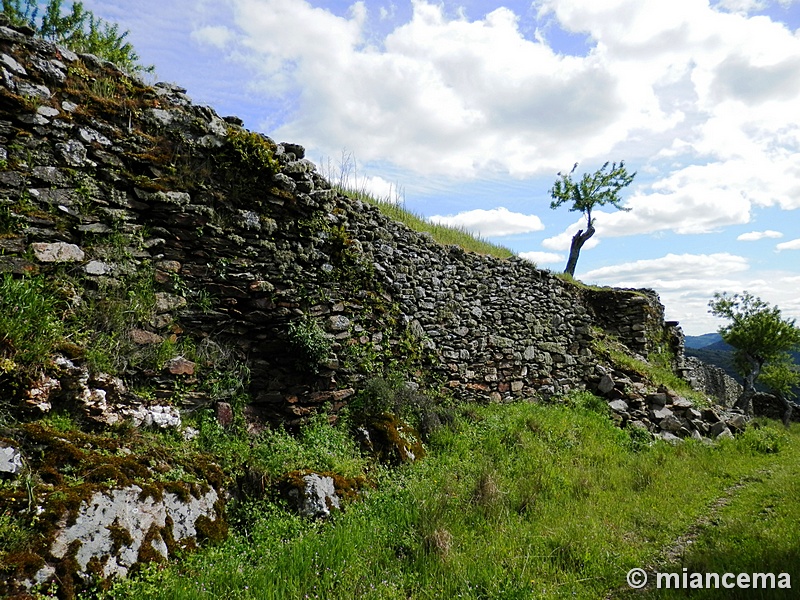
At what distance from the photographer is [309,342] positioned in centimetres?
670

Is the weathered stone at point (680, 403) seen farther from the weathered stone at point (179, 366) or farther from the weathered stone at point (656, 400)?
the weathered stone at point (179, 366)

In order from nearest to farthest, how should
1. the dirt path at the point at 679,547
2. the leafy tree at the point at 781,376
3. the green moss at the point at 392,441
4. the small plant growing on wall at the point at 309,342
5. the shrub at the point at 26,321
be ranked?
the shrub at the point at 26,321
the dirt path at the point at 679,547
the green moss at the point at 392,441
the small plant growing on wall at the point at 309,342
the leafy tree at the point at 781,376

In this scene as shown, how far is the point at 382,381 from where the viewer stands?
759 centimetres

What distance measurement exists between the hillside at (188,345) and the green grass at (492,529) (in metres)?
0.08

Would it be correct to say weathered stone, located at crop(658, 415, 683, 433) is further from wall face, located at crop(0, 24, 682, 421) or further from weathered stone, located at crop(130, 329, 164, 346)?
weathered stone, located at crop(130, 329, 164, 346)

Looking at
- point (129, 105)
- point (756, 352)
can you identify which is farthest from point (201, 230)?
point (756, 352)

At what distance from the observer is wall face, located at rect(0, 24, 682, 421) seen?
5.12 m

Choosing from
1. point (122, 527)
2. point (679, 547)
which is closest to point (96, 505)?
point (122, 527)

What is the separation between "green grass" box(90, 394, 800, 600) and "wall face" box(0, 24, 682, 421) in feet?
4.87

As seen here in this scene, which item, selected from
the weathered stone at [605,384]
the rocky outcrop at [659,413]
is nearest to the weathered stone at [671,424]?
the rocky outcrop at [659,413]

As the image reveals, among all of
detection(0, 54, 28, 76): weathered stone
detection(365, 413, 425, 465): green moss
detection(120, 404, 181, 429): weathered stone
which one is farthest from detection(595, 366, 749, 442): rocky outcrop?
detection(0, 54, 28, 76): weathered stone

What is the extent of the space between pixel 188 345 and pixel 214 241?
1505 millimetres

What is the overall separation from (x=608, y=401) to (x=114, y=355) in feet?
36.8

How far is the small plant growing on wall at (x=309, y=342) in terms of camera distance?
6688 mm
